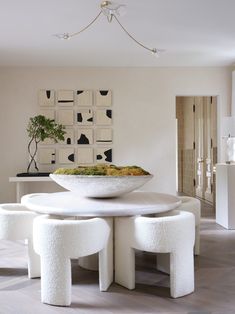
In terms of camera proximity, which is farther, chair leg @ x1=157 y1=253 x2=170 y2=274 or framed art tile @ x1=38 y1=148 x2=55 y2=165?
framed art tile @ x1=38 y1=148 x2=55 y2=165

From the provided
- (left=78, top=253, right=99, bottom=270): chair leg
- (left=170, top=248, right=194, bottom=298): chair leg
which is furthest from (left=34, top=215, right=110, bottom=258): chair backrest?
(left=78, top=253, right=99, bottom=270): chair leg

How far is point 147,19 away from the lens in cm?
385

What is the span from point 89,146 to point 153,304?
149 inches

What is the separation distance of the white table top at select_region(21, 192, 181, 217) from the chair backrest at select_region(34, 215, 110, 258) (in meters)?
0.19

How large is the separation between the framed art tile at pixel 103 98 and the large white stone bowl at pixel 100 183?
122 inches

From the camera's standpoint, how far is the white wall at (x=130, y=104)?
6.02 meters

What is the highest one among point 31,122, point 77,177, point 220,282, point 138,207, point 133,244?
→ point 31,122

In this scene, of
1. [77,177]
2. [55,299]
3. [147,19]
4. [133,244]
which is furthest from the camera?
[147,19]

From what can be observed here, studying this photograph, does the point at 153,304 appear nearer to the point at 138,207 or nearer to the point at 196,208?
the point at 138,207

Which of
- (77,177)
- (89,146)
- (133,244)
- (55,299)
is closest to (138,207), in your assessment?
(133,244)

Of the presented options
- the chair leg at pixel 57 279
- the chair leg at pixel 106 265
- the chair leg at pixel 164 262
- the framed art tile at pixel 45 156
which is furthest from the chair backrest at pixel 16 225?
the framed art tile at pixel 45 156

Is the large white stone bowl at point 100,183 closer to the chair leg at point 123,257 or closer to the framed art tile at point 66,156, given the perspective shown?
the chair leg at point 123,257

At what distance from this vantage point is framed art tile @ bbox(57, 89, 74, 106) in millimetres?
6012

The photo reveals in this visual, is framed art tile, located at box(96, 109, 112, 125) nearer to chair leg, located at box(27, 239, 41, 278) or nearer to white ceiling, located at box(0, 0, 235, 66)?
white ceiling, located at box(0, 0, 235, 66)
